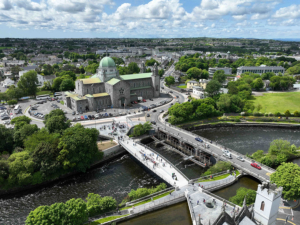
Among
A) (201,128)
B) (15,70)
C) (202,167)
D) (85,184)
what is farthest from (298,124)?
(15,70)

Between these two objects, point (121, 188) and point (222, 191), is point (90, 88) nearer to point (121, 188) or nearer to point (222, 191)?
point (121, 188)

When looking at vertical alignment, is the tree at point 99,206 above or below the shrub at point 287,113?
above

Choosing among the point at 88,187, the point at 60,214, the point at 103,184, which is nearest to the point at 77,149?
the point at 88,187

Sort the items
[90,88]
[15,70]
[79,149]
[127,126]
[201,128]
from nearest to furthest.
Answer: [79,149] < [127,126] < [201,128] < [90,88] < [15,70]

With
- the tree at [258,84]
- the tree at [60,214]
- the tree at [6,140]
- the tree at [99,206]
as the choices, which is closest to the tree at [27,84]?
the tree at [6,140]

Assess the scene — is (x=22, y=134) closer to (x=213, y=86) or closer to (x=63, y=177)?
(x=63, y=177)

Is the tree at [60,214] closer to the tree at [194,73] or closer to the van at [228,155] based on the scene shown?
the van at [228,155]
